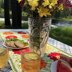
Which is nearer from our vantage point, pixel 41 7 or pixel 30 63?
pixel 30 63

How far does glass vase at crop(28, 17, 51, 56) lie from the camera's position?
121cm

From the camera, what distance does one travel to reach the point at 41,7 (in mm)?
1119

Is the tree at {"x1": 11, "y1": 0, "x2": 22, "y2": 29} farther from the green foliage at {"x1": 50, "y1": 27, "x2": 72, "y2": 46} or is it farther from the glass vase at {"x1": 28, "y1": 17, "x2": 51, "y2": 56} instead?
the glass vase at {"x1": 28, "y1": 17, "x2": 51, "y2": 56}

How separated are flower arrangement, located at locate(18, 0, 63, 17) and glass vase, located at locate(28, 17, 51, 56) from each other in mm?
38

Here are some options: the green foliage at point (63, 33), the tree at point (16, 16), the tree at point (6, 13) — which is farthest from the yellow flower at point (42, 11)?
the green foliage at point (63, 33)

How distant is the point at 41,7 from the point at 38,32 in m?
0.16

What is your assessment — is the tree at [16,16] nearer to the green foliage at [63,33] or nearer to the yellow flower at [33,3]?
the green foliage at [63,33]

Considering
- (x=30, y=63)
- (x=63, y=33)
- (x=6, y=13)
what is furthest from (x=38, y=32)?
(x=63, y=33)

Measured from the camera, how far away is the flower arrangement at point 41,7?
110 centimetres

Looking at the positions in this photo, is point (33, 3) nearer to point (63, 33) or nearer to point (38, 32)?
point (38, 32)

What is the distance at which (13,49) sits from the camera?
1382mm

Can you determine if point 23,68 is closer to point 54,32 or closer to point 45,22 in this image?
point 45,22

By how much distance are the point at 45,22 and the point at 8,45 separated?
33 cm

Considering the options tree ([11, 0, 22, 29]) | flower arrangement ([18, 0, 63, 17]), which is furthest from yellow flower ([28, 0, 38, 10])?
tree ([11, 0, 22, 29])
